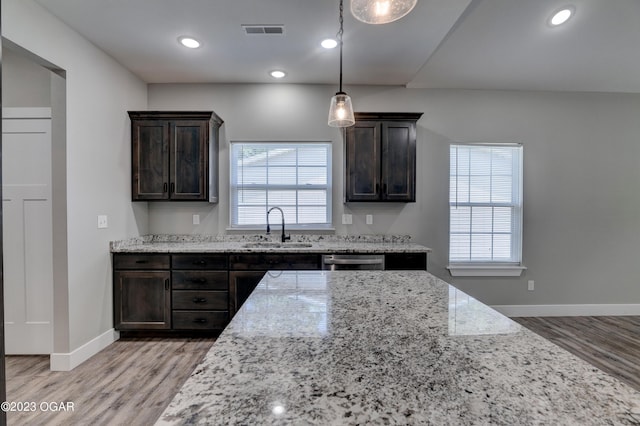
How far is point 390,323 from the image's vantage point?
1.00 m

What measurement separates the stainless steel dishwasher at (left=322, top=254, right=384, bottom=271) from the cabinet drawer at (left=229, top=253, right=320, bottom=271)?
0.11 metres

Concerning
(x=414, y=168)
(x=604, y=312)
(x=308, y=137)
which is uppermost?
(x=308, y=137)

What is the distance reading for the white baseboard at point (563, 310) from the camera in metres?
3.62

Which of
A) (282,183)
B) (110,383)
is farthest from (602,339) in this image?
(110,383)

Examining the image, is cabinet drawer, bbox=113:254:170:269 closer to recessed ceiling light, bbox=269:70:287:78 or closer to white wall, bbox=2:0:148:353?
white wall, bbox=2:0:148:353

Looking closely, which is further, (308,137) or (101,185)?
(308,137)

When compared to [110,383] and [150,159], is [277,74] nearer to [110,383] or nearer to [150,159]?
[150,159]

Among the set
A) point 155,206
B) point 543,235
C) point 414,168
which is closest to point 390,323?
point 414,168

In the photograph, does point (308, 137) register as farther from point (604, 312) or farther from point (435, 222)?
point (604, 312)

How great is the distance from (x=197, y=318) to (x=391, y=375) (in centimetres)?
274

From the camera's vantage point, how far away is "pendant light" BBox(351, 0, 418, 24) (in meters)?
1.20

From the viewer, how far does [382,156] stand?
329 cm

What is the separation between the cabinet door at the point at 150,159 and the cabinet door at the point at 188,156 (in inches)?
3.3

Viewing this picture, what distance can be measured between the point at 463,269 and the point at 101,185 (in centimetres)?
402
